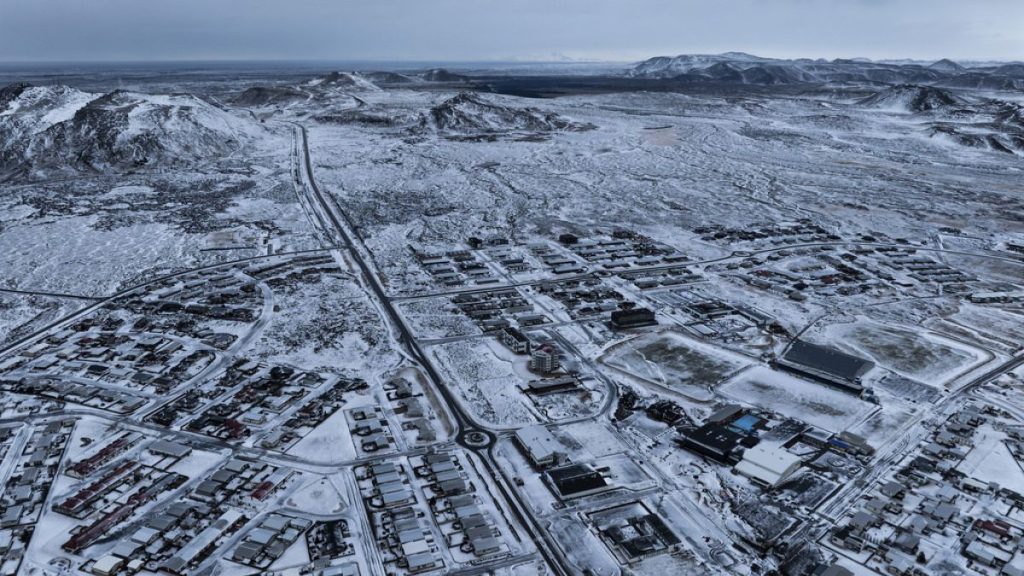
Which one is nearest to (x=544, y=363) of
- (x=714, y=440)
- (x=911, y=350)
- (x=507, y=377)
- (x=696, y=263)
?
(x=507, y=377)

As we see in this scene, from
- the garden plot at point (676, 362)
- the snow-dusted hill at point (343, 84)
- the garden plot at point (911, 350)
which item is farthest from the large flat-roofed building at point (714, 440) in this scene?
the snow-dusted hill at point (343, 84)

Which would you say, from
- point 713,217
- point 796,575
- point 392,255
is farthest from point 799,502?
point 713,217

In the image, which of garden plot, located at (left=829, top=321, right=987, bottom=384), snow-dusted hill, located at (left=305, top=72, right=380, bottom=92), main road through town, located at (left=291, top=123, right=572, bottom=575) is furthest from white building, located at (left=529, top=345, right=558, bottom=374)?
snow-dusted hill, located at (left=305, top=72, right=380, bottom=92)

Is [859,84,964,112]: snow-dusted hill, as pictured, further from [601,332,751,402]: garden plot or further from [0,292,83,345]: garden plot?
[0,292,83,345]: garden plot

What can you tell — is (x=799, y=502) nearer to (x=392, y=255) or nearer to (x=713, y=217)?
(x=392, y=255)

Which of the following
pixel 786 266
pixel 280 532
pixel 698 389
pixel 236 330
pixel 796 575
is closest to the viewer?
pixel 796 575

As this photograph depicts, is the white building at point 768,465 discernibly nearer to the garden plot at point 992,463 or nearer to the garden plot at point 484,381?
the garden plot at point 992,463

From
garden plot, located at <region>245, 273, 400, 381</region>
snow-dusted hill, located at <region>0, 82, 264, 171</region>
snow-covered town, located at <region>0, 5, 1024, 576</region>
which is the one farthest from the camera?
snow-dusted hill, located at <region>0, 82, 264, 171</region>
